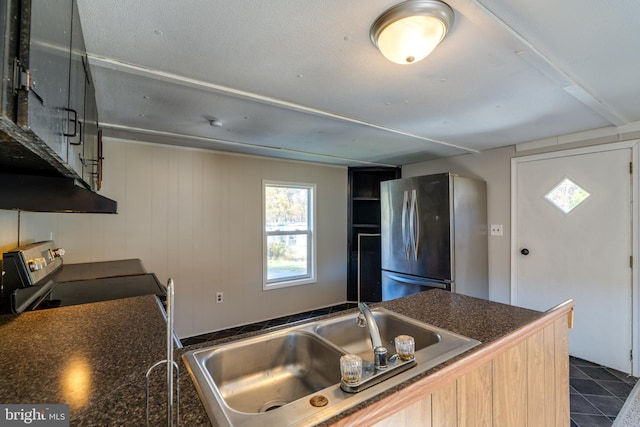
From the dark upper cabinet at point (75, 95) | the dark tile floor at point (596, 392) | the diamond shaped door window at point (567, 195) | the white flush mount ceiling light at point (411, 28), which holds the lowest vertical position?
the dark tile floor at point (596, 392)

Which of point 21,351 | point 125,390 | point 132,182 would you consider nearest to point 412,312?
point 125,390

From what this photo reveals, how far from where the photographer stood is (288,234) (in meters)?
Result: 3.88

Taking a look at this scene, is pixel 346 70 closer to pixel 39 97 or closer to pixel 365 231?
pixel 39 97

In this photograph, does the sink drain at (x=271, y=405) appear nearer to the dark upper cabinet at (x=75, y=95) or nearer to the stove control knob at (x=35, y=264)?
the dark upper cabinet at (x=75, y=95)

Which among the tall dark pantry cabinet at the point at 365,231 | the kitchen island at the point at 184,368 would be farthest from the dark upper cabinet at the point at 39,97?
the tall dark pantry cabinet at the point at 365,231

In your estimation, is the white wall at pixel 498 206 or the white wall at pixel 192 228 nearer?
the white wall at pixel 192 228

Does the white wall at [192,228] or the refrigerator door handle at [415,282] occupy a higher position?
the white wall at [192,228]

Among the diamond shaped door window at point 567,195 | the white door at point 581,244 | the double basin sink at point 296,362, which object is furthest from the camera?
the diamond shaped door window at point 567,195

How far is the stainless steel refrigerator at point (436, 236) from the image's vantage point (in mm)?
2848

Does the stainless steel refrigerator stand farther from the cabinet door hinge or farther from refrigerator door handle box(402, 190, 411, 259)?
the cabinet door hinge

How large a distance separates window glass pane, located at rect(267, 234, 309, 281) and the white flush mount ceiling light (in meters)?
2.87

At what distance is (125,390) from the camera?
29.2 inches

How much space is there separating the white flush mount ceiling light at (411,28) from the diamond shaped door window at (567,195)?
97.0 inches

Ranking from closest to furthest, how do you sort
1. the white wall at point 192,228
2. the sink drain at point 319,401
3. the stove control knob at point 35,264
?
the sink drain at point 319,401, the stove control knob at point 35,264, the white wall at point 192,228
